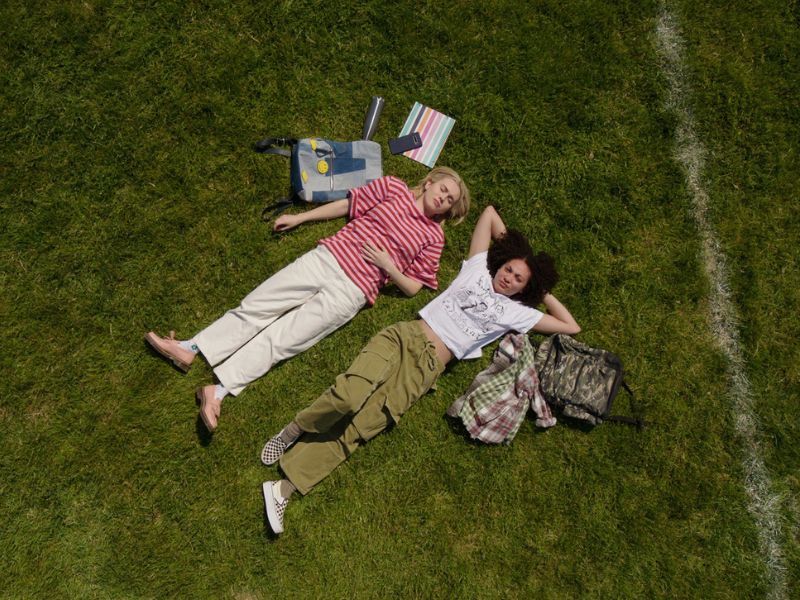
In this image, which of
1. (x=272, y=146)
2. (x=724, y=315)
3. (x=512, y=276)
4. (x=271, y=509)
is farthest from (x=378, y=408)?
(x=724, y=315)

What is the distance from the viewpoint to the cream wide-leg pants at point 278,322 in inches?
199

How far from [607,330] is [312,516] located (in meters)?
3.58

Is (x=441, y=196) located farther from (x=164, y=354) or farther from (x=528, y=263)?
(x=164, y=354)

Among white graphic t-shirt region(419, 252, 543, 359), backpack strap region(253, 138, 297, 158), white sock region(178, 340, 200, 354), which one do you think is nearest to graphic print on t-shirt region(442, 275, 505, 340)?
white graphic t-shirt region(419, 252, 543, 359)

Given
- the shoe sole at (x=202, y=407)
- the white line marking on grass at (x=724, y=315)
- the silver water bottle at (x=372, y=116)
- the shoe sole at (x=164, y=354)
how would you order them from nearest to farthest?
the shoe sole at (x=202, y=407), the shoe sole at (x=164, y=354), the white line marking on grass at (x=724, y=315), the silver water bottle at (x=372, y=116)

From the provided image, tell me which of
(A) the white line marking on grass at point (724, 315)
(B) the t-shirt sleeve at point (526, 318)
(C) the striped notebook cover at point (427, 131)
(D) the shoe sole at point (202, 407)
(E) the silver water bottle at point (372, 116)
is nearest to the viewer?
(D) the shoe sole at point (202, 407)

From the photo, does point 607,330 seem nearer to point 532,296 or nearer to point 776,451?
point 532,296

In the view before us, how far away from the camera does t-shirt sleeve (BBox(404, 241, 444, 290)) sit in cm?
535

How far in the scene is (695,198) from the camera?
18.8 ft

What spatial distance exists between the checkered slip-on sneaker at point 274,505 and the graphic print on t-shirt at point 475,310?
7.78ft

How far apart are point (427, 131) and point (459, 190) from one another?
863mm

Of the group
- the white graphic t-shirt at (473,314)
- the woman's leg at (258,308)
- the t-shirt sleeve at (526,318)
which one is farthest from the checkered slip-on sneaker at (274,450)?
the t-shirt sleeve at (526,318)

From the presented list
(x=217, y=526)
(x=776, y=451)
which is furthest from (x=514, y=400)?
(x=217, y=526)

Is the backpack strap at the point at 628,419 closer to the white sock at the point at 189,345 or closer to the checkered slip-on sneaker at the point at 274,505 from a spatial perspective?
the checkered slip-on sneaker at the point at 274,505
